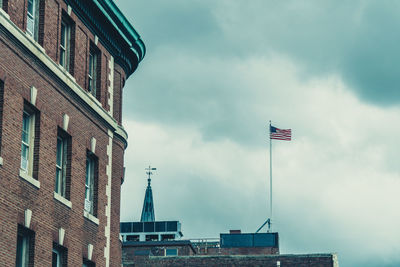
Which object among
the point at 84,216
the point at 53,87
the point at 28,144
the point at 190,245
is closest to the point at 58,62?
the point at 53,87

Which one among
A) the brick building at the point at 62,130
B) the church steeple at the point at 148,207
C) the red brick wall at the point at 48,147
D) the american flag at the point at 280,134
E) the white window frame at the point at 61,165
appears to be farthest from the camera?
the church steeple at the point at 148,207

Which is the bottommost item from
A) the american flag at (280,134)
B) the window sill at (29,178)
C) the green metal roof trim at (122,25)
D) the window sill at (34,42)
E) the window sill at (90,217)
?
the window sill at (90,217)

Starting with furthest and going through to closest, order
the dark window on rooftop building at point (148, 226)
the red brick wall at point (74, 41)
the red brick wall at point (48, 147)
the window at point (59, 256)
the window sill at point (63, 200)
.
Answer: the dark window on rooftop building at point (148, 226)
the window at point (59, 256)
the window sill at point (63, 200)
the red brick wall at point (74, 41)
the red brick wall at point (48, 147)

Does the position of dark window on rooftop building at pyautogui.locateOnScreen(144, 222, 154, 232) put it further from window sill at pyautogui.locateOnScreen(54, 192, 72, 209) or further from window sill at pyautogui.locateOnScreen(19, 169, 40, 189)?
window sill at pyautogui.locateOnScreen(19, 169, 40, 189)

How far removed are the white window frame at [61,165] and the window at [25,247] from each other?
286 cm

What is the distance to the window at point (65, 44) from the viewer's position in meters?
30.1

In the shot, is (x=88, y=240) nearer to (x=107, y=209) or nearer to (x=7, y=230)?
(x=107, y=209)

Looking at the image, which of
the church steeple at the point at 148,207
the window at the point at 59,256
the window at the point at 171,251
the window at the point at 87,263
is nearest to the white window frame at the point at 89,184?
the window at the point at 87,263

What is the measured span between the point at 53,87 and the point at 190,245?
6464 centimetres

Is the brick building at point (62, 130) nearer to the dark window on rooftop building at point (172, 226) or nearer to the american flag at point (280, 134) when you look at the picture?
the american flag at point (280, 134)

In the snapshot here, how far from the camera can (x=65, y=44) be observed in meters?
30.4

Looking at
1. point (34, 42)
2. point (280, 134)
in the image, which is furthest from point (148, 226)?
point (34, 42)

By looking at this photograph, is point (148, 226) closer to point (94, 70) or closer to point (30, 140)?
point (94, 70)

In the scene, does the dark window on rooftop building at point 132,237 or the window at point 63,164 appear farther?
the dark window on rooftop building at point 132,237
